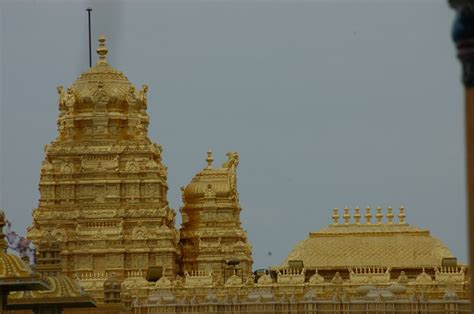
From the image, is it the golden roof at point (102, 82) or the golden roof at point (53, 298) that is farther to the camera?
the golden roof at point (102, 82)

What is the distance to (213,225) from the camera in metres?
71.1

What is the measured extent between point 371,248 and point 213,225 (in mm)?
7024

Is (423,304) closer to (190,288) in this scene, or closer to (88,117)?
(190,288)

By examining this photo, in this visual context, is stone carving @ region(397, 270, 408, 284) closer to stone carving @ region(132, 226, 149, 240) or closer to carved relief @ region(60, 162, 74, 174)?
stone carving @ region(132, 226, 149, 240)

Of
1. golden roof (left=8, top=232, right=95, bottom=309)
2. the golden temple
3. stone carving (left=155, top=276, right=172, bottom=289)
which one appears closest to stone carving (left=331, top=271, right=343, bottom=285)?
the golden temple

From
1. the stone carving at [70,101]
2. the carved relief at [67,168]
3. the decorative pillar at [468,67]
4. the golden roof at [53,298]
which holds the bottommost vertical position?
the decorative pillar at [468,67]

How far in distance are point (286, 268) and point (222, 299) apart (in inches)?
183

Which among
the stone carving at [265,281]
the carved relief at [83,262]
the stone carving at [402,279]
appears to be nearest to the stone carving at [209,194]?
the carved relief at [83,262]

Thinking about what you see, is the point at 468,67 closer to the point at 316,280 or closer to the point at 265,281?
the point at 265,281

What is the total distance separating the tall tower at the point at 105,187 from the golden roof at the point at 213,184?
2930 millimetres

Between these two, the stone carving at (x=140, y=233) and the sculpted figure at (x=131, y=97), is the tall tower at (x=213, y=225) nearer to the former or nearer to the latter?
the stone carving at (x=140, y=233)

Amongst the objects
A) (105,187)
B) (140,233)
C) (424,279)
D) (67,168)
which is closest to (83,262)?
(140,233)

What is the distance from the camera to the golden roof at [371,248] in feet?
219

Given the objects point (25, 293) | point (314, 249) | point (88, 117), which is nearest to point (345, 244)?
point (314, 249)
